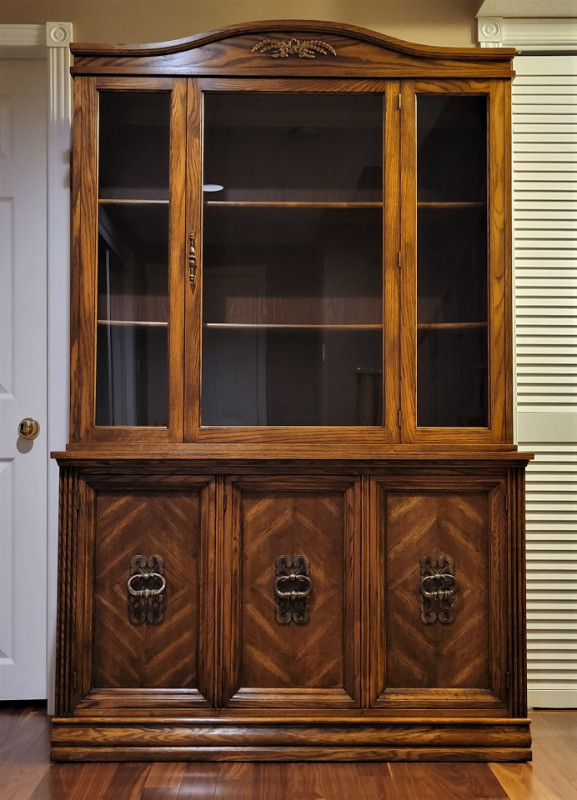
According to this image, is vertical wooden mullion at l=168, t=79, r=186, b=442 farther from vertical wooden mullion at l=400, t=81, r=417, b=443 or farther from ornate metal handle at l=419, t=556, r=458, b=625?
ornate metal handle at l=419, t=556, r=458, b=625

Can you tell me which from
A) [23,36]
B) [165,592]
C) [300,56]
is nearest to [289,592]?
[165,592]

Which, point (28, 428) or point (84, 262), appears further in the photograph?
point (28, 428)

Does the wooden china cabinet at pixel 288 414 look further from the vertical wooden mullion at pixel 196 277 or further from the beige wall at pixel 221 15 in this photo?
the beige wall at pixel 221 15

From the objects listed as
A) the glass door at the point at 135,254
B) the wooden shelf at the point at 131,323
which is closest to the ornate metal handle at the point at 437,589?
the glass door at the point at 135,254

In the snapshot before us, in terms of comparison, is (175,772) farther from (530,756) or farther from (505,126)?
(505,126)

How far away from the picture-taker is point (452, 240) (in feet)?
6.63

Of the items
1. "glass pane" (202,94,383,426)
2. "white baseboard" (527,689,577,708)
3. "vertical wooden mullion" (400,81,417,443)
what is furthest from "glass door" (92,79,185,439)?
"white baseboard" (527,689,577,708)

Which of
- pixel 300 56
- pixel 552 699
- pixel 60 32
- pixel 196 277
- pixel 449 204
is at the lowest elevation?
pixel 552 699

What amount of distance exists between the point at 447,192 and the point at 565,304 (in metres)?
0.63

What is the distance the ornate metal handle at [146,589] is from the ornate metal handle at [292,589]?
32 cm

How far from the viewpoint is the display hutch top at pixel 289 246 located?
6.49 feet

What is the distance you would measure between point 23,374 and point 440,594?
1.49 metres

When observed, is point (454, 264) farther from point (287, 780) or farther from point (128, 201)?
point (287, 780)

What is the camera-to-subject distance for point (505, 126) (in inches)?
79.2
